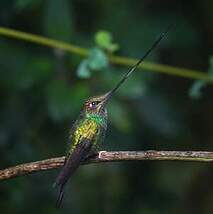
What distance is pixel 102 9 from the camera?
4629 mm

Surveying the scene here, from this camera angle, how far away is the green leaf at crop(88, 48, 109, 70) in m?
3.79

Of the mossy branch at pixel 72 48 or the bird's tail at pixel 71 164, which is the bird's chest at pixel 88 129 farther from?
the mossy branch at pixel 72 48

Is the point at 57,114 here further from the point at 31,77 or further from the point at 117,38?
the point at 117,38

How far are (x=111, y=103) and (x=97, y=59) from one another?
485 millimetres

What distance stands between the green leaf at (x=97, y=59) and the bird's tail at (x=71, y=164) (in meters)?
0.88

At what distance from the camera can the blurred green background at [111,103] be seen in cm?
420

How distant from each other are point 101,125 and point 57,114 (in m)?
1.10

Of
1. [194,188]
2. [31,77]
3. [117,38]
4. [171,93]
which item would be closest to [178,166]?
[194,188]

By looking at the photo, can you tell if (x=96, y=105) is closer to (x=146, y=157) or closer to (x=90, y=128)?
(x=90, y=128)

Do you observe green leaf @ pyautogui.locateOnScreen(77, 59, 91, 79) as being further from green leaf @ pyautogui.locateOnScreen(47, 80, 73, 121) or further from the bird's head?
the bird's head

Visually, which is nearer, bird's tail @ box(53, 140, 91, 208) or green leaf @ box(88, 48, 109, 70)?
bird's tail @ box(53, 140, 91, 208)

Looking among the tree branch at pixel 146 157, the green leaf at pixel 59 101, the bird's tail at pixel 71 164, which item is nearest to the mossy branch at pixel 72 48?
the green leaf at pixel 59 101

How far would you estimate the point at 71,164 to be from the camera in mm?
2748

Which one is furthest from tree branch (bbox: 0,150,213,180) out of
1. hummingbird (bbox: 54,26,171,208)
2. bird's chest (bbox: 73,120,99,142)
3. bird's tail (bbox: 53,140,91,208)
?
bird's chest (bbox: 73,120,99,142)
